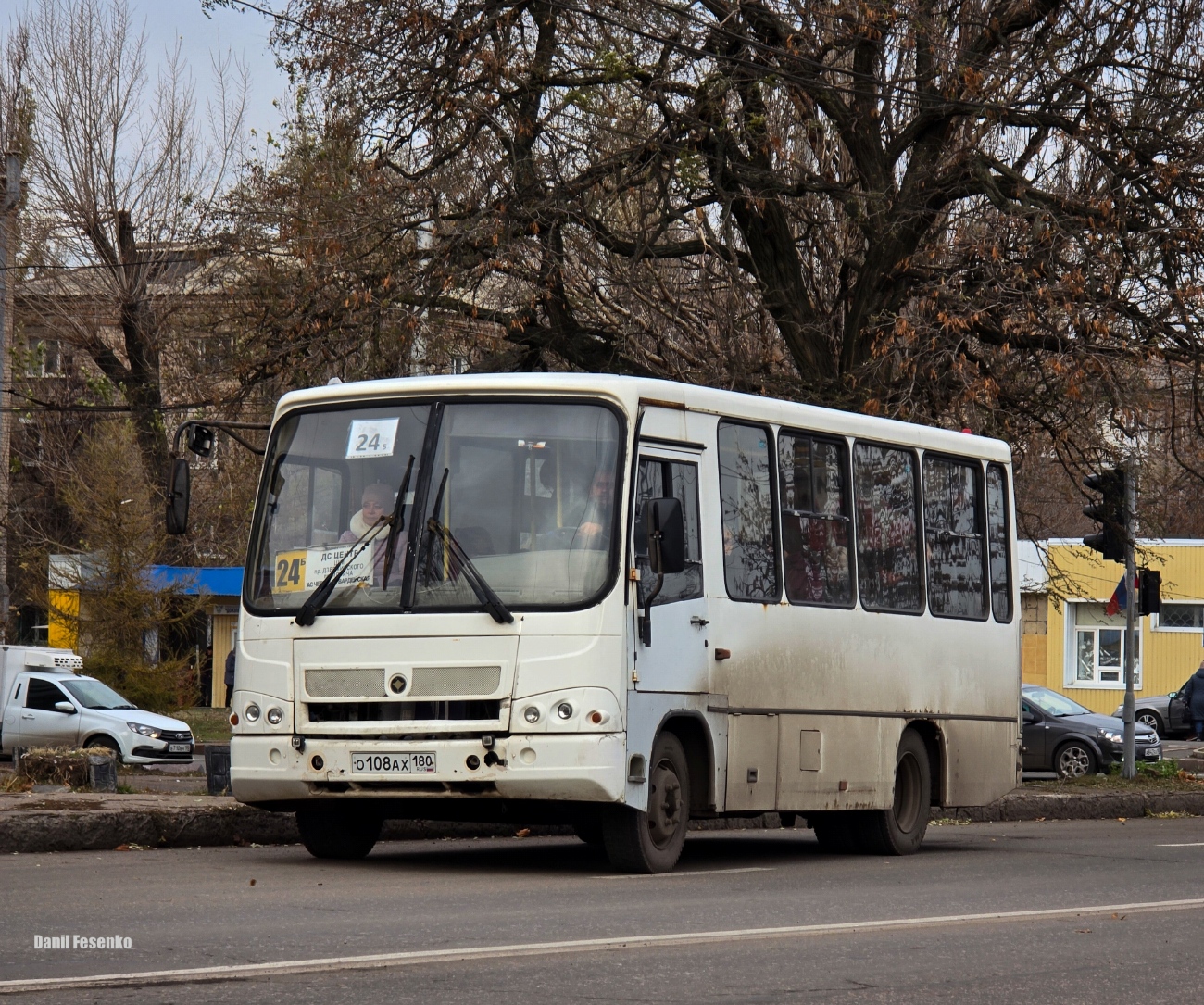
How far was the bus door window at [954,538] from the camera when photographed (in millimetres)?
14398

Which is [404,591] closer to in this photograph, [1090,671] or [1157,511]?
[1157,511]

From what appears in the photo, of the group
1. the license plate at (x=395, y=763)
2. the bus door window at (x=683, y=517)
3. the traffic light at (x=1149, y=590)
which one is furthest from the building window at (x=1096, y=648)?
the license plate at (x=395, y=763)

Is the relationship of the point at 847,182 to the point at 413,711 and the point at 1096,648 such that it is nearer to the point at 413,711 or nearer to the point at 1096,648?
the point at 413,711

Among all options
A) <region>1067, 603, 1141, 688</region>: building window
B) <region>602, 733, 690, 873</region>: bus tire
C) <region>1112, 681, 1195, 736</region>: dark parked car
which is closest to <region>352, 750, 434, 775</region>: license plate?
<region>602, 733, 690, 873</region>: bus tire

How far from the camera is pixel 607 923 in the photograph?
26.5ft

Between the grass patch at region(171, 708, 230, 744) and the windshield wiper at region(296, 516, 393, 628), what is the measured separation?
2246 cm

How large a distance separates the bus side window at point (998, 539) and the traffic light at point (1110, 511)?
21.7ft

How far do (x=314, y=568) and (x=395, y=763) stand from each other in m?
Answer: 1.36

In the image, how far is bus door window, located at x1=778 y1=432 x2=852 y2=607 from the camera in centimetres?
1266

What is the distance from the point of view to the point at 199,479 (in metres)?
43.9

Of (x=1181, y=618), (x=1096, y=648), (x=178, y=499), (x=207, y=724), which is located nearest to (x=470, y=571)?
(x=178, y=499)

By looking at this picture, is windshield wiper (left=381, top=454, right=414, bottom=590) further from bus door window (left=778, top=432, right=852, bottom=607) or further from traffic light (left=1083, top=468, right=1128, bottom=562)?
traffic light (left=1083, top=468, right=1128, bottom=562)

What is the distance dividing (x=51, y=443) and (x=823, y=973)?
47.0 metres

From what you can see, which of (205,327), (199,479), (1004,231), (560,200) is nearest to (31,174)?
(199,479)
